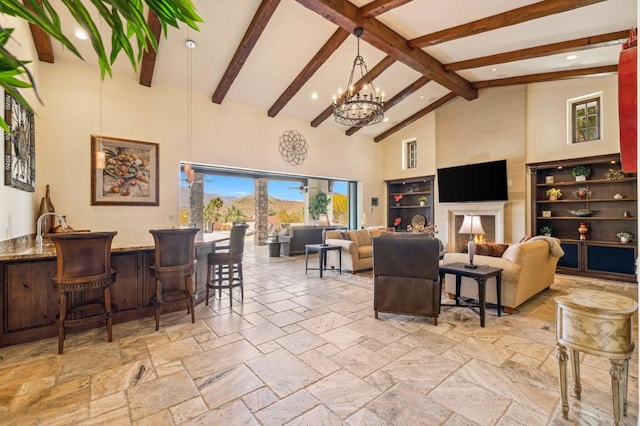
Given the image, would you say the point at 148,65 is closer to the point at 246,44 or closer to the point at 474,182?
the point at 246,44

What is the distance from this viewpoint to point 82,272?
284 centimetres

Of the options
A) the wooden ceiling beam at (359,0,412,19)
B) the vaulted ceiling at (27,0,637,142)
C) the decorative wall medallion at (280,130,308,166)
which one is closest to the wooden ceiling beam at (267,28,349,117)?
the vaulted ceiling at (27,0,637,142)

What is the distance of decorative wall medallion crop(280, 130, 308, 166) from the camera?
309 inches

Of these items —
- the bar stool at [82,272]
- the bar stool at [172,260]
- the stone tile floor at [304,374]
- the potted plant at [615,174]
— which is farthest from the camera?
the potted plant at [615,174]

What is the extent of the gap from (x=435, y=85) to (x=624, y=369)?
7127mm

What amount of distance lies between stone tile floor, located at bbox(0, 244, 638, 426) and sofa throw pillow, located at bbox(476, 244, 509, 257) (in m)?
0.86

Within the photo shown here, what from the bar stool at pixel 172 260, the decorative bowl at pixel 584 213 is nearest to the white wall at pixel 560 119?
the decorative bowl at pixel 584 213

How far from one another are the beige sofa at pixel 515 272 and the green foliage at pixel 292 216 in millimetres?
8825

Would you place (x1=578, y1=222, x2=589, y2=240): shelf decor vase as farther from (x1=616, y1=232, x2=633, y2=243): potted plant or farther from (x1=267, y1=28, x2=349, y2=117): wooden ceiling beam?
(x1=267, y1=28, x2=349, y2=117): wooden ceiling beam

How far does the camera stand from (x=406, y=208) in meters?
9.96

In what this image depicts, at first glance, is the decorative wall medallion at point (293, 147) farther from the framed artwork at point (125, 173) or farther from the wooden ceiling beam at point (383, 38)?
the wooden ceiling beam at point (383, 38)

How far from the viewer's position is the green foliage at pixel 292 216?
41.3ft

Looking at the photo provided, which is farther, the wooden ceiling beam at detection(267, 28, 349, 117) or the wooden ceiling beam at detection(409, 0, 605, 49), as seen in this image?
the wooden ceiling beam at detection(267, 28, 349, 117)

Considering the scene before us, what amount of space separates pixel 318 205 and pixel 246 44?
794 centimetres
